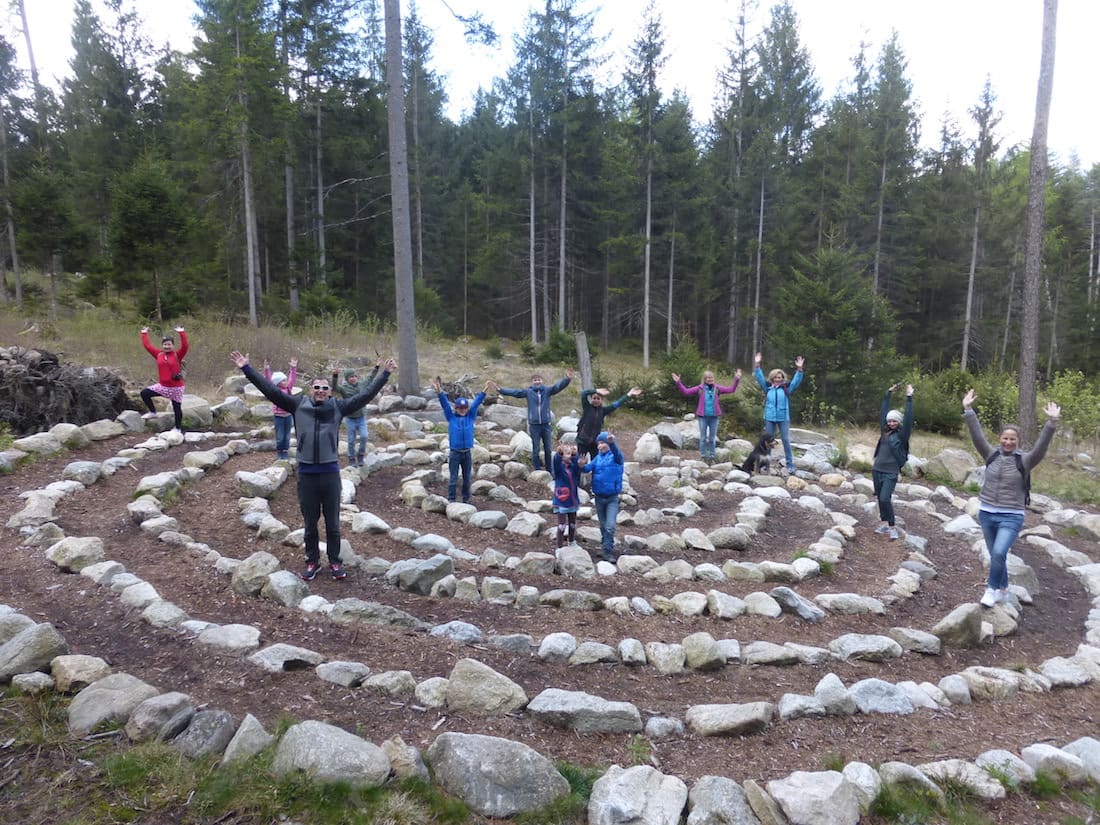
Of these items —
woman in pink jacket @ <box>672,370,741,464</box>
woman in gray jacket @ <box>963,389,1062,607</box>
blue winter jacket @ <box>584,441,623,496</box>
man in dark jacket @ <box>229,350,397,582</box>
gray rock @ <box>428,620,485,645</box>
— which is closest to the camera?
gray rock @ <box>428,620,485,645</box>

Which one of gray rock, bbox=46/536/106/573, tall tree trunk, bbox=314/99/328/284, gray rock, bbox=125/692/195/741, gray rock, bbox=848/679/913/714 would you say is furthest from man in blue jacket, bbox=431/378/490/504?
tall tree trunk, bbox=314/99/328/284

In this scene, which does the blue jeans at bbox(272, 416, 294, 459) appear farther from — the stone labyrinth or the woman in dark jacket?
the woman in dark jacket

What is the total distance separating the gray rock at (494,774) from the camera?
3.38 metres

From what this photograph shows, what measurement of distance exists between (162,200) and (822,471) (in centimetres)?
1807

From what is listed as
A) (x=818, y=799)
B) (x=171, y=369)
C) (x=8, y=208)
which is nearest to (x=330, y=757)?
(x=818, y=799)

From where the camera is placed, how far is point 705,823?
336cm

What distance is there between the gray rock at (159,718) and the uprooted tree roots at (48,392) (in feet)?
29.6

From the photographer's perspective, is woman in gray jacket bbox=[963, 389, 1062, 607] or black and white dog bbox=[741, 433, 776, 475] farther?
black and white dog bbox=[741, 433, 776, 475]

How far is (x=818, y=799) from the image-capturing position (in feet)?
11.4

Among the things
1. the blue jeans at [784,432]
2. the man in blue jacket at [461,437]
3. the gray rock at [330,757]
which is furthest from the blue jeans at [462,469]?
the gray rock at [330,757]

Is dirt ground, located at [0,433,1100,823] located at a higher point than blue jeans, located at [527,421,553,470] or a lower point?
lower

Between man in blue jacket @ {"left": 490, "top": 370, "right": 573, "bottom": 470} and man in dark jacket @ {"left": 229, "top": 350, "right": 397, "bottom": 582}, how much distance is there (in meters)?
4.38

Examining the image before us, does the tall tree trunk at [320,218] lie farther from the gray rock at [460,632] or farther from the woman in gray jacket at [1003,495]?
the woman in gray jacket at [1003,495]

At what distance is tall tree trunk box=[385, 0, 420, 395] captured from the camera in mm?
14844
